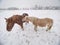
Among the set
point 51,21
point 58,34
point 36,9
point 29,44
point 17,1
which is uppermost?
point 17,1

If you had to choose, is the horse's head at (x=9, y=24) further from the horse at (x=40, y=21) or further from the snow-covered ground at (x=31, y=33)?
the horse at (x=40, y=21)

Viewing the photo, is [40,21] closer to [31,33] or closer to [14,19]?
[31,33]

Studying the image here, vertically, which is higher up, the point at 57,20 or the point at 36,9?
the point at 36,9

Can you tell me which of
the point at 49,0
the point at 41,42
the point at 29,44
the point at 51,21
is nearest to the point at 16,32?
the point at 29,44

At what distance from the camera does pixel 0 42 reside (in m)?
1.79

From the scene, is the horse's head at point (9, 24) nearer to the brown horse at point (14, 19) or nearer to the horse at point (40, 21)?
the brown horse at point (14, 19)

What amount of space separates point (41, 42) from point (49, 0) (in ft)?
2.09

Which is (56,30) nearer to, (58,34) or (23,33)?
(58,34)

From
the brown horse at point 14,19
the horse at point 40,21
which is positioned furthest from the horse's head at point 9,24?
the horse at point 40,21

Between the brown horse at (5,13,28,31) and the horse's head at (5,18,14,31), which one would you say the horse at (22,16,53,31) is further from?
the horse's head at (5,18,14,31)

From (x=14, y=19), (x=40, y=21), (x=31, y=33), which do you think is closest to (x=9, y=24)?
(x=14, y=19)

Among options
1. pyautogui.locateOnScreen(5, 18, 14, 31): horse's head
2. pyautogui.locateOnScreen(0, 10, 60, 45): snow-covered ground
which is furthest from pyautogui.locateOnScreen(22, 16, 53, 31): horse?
pyautogui.locateOnScreen(5, 18, 14, 31): horse's head

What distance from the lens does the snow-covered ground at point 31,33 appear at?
5.77 feet

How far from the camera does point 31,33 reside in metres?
1.79
